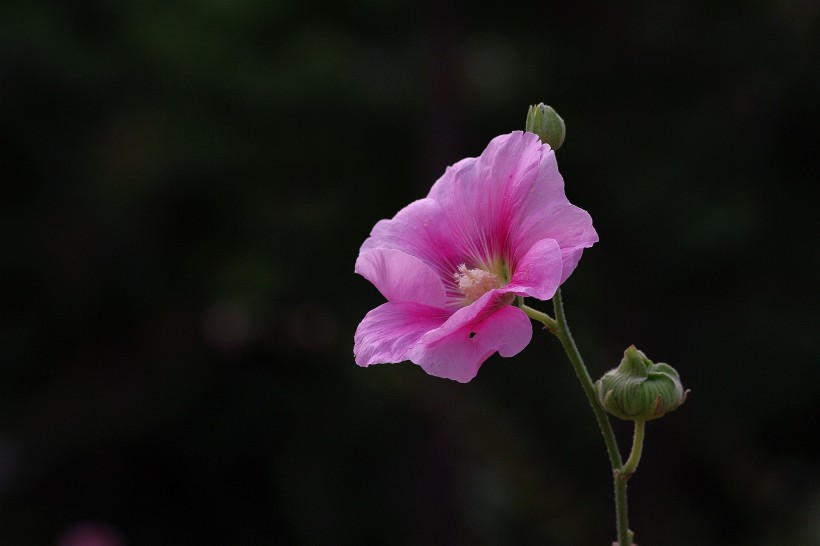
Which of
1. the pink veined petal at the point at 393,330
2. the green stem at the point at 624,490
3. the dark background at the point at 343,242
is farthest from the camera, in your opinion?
the dark background at the point at 343,242

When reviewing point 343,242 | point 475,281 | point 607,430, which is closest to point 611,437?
point 607,430

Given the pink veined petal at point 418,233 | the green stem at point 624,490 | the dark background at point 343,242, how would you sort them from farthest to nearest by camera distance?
the dark background at point 343,242, the pink veined petal at point 418,233, the green stem at point 624,490

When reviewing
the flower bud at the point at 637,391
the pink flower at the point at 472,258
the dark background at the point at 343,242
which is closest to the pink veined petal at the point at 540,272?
the pink flower at the point at 472,258

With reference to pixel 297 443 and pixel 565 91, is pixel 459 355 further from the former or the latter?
pixel 297 443

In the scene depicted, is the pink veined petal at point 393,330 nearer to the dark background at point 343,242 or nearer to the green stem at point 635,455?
the green stem at point 635,455

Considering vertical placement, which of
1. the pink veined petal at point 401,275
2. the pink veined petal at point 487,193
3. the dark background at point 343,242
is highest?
the dark background at point 343,242

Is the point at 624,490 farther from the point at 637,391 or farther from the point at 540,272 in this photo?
the point at 540,272
